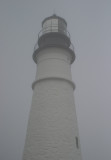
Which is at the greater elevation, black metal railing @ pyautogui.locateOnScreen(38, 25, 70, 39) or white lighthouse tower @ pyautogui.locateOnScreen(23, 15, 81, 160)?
black metal railing @ pyautogui.locateOnScreen(38, 25, 70, 39)

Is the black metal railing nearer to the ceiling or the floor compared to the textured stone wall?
nearer to the ceiling

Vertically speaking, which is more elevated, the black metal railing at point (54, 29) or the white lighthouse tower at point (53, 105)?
the black metal railing at point (54, 29)

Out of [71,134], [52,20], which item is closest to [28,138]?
[71,134]

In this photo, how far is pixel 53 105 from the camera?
7.27 meters

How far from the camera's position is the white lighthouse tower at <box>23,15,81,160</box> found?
6469 mm

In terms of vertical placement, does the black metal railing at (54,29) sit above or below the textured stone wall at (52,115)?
above

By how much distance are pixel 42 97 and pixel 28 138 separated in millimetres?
1965

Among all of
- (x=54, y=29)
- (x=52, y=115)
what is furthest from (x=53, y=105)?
(x=54, y=29)

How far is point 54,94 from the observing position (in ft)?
24.9

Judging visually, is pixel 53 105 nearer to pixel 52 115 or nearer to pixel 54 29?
pixel 52 115

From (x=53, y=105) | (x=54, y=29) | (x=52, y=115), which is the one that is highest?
(x=54, y=29)

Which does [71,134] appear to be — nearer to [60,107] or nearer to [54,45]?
[60,107]

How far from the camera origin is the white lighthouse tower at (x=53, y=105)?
647cm

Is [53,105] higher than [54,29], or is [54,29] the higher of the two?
[54,29]
